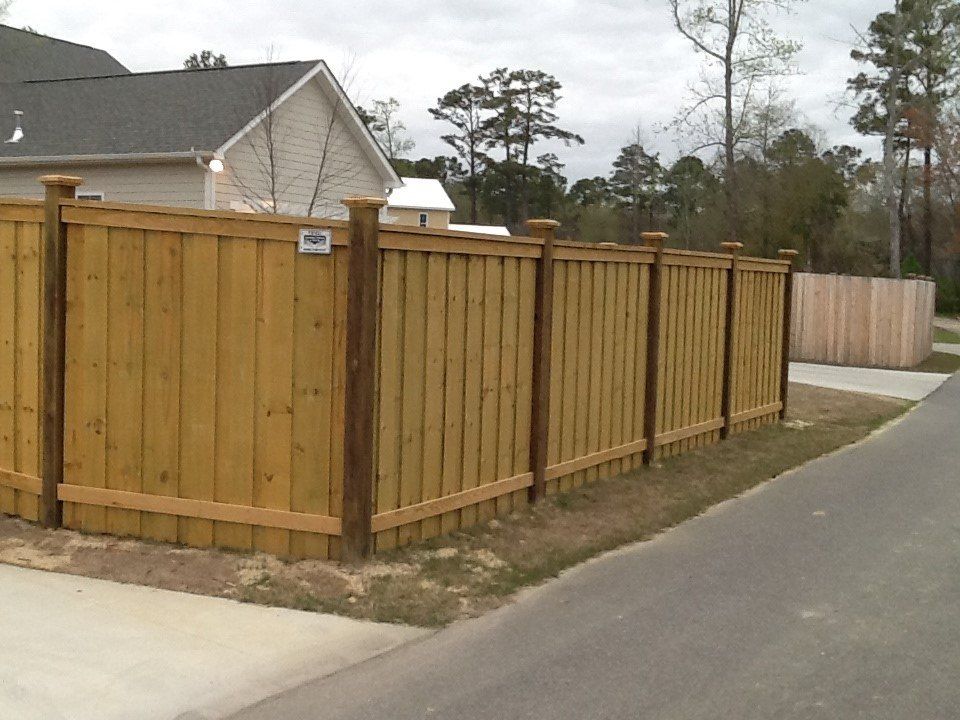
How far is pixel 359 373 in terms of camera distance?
6180 mm

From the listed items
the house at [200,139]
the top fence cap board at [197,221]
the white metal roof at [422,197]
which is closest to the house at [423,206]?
the white metal roof at [422,197]

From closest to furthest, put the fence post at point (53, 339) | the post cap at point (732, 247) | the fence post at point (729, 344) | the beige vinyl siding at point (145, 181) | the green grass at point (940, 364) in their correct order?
the fence post at point (53, 339)
the fence post at point (729, 344)
the post cap at point (732, 247)
the beige vinyl siding at point (145, 181)
the green grass at point (940, 364)

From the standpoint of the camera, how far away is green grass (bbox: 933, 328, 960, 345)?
35469mm

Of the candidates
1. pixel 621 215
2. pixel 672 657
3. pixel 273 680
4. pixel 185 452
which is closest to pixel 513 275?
pixel 185 452

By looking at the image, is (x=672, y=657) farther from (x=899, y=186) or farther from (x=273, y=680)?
(x=899, y=186)

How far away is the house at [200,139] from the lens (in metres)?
17.7

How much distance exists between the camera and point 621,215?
55.9 m

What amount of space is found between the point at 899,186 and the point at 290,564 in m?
53.0

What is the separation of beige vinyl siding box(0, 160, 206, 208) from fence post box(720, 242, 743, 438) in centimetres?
941

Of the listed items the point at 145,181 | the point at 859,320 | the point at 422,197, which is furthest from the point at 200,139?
the point at 422,197

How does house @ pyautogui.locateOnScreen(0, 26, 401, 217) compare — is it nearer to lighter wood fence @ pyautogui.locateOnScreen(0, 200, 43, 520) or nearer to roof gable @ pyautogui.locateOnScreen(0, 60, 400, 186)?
roof gable @ pyautogui.locateOnScreen(0, 60, 400, 186)

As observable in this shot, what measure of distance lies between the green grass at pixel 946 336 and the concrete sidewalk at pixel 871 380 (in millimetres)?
13519

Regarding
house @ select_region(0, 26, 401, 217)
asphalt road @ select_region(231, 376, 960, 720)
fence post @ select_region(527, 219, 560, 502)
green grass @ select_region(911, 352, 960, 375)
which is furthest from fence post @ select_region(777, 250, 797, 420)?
green grass @ select_region(911, 352, 960, 375)

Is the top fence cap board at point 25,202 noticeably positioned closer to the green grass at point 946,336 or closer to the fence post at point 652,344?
the fence post at point 652,344
